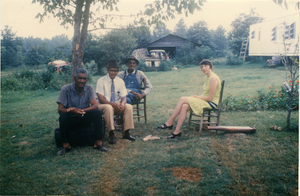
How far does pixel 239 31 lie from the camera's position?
18.9 m

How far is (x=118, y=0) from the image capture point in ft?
16.5

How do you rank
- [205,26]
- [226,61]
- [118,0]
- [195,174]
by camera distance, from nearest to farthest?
[195,174], [118,0], [226,61], [205,26]

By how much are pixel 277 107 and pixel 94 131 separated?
530 cm

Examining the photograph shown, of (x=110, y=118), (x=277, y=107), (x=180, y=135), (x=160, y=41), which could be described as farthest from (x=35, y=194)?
(x=160, y=41)

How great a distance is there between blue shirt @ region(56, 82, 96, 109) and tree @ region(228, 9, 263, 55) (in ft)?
50.9

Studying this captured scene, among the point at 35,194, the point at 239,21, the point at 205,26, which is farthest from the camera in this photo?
the point at 205,26

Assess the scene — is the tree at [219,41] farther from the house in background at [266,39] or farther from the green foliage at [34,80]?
the green foliage at [34,80]

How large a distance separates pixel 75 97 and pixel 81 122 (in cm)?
47

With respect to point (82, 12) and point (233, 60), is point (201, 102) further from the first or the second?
point (233, 60)

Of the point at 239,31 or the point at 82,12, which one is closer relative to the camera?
the point at 82,12

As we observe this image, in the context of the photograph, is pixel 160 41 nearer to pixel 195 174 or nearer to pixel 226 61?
pixel 226 61

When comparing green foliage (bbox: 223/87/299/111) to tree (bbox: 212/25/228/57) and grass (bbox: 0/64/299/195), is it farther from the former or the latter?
tree (bbox: 212/25/228/57)

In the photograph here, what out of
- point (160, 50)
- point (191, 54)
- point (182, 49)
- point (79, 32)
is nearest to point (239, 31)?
point (191, 54)

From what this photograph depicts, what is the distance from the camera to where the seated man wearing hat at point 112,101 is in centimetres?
402
